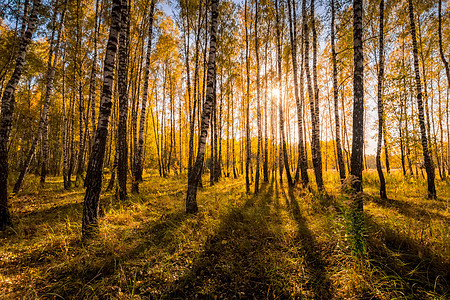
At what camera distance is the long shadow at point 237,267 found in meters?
2.67

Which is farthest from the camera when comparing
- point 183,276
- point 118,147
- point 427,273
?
point 118,147

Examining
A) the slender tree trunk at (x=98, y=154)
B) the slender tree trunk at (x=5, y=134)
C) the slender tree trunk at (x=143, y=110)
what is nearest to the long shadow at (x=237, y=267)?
the slender tree trunk at (x=98, y=154)

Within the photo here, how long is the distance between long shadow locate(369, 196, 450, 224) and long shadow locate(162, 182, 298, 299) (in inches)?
168

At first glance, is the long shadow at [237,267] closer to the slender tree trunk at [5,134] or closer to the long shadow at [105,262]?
the long shadow at [105,262]

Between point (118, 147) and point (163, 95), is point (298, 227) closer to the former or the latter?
point (118, 147)

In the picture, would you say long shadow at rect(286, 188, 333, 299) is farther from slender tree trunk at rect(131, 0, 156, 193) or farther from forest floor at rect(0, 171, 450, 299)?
slender tree trunk at rect(131, 0, 156, 193)

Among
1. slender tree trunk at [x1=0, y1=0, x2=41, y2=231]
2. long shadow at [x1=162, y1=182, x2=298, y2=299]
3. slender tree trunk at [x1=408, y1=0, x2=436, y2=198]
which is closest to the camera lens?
long shadow at [x1=162, y1=182, x2=298, y2=299]

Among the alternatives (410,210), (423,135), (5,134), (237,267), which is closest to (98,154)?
(5,134)

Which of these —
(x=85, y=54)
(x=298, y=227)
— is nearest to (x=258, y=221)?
(x=298, y=227)

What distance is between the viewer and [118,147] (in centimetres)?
736

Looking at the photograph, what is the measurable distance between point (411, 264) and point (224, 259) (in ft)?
11.2

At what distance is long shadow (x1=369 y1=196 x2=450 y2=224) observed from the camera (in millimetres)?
4916

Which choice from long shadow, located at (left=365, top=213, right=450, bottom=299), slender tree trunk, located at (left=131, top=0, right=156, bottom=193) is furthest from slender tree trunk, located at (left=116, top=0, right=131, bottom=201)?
long shadow, located at (left=365, top=213, right=450, bottom=299)

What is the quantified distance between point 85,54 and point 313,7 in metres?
15.1
